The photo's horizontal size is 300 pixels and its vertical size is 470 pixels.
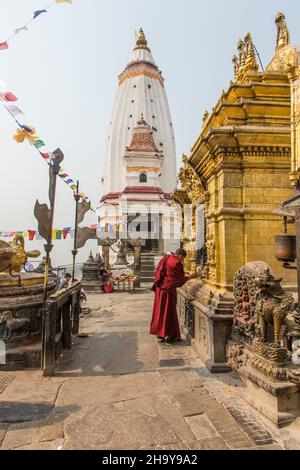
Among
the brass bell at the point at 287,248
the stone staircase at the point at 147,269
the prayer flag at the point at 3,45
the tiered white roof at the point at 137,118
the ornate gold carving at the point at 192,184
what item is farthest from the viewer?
the tiered white roof at the point at 137,118

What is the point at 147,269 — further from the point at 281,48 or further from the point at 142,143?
the point at 142,143

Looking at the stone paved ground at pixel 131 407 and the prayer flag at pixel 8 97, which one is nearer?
the stone paved ground at pixel 131 407

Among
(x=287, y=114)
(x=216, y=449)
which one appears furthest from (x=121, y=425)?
(x=287, y=114)

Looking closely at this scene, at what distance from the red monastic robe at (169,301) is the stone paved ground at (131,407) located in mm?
455

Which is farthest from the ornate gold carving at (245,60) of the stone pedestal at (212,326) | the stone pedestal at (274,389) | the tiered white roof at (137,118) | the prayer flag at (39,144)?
the tiered white roof at (137,118)

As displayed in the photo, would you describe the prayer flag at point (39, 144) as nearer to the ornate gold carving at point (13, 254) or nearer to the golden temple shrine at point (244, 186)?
the ornate gold carving at point (13, 254)

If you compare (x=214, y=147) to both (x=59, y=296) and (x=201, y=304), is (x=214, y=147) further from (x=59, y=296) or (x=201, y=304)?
(x=59, y=296)

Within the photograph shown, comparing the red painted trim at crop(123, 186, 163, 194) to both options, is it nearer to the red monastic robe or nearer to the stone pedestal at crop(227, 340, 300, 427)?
the red monastic robe

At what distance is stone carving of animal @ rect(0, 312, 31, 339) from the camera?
4.43m

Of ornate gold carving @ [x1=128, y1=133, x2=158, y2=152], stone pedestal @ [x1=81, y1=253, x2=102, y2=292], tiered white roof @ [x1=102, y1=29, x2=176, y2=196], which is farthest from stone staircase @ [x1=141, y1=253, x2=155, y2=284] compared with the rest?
tiered white roof @ [x1=102, y1=29, x2=176, y2=196]

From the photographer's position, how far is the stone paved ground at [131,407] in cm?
259

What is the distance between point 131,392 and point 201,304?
1.97 meters

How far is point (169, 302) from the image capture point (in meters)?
5.47

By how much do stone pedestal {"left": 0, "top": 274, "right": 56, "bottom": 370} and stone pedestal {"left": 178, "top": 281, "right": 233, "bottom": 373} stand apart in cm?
251
